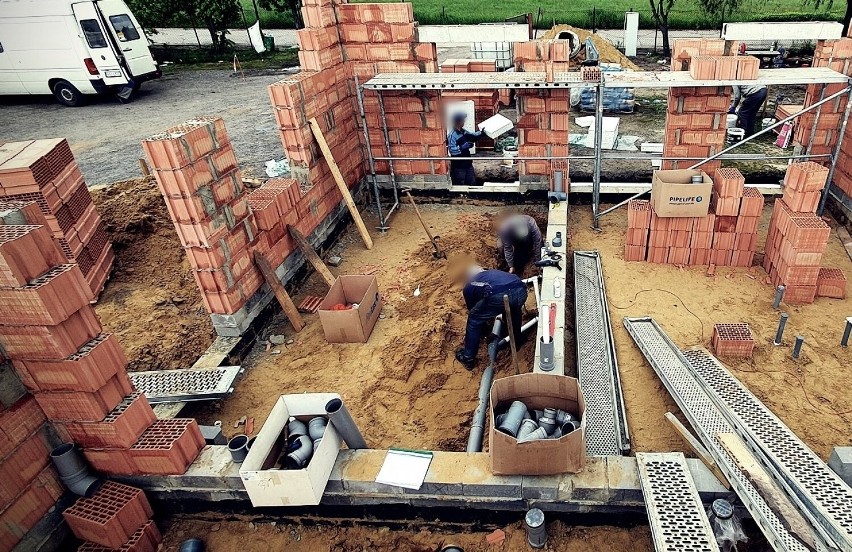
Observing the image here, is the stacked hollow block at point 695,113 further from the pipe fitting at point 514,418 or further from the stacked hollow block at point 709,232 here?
the pipe fitting at point 514,418

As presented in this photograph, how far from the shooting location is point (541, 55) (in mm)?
8320

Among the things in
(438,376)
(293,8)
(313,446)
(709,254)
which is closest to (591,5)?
(293,8)

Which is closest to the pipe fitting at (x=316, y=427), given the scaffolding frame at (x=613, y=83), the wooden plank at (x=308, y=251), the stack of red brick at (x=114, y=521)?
the stack of red brick at (x=114, y=521)

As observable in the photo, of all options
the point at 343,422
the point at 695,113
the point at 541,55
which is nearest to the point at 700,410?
the point at 343,422

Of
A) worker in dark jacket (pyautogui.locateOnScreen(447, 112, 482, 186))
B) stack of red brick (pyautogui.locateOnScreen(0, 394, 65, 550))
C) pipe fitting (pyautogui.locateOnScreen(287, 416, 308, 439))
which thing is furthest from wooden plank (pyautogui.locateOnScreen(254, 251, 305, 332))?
worker in dark jacket (pyautogui.locateOnScreen(447, 112, 482, 186))

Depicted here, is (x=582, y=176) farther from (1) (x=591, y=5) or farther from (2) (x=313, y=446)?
(1) (x=591, y=5)

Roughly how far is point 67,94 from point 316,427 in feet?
57.1

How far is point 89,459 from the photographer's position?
438 cm

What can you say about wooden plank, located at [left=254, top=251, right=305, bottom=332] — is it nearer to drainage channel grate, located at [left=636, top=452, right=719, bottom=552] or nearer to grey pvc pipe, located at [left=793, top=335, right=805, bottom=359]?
drainage channel grate, located at [left=636, top=452, right=719, bottom=552]

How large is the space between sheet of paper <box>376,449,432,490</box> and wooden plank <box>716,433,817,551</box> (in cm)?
223

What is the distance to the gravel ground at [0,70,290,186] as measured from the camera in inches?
476

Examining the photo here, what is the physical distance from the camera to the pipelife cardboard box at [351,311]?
242 inches

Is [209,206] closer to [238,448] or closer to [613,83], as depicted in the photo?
[238,448]

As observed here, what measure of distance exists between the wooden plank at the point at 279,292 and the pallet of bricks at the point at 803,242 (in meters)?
6.01
